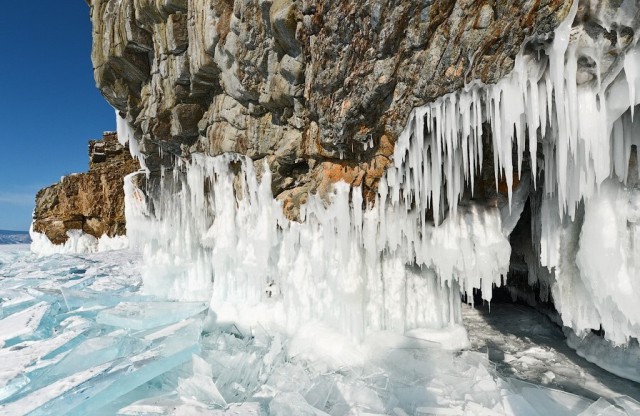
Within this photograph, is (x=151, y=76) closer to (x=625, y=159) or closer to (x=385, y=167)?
(x=385, y=167)

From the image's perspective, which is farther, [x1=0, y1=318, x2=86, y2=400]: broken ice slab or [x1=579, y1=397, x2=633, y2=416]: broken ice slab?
[x1=0, y1=318, x2=86, y2=400]: broken ice slab

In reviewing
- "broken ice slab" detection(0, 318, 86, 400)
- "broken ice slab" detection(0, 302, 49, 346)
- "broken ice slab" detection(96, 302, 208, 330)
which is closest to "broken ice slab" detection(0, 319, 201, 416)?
"broken ice slab" detection(0, 318, 86, 400)

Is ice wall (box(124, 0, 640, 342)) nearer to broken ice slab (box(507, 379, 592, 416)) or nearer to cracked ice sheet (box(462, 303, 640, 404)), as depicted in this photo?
cracked ice sheet (box(462, 303, 640, 404))

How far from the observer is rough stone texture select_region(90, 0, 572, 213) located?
13.9 ft

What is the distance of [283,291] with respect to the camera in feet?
24.4

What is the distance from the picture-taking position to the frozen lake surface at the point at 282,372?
4277 millimetres

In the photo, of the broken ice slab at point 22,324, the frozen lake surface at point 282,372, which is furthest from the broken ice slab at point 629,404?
the broken ice slab at point 22,324

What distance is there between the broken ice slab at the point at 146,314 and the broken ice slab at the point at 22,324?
1308 millimetres

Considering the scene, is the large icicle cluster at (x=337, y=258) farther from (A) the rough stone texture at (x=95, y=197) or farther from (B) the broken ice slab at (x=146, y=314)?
(A) the rough stone texture at (x=95, y=197)

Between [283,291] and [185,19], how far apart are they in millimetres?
6854

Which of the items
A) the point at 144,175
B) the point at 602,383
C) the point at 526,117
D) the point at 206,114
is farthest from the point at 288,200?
the point at 144,175

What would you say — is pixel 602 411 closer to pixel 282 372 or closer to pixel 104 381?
pixel 282 372

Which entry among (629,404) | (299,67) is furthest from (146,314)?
(629,404)

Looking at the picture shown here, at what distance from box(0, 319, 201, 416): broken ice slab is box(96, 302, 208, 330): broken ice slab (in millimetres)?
1357
